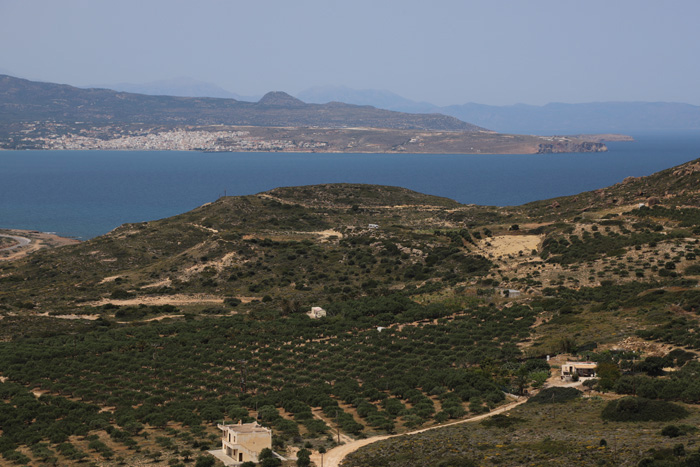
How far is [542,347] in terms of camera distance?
4688cm

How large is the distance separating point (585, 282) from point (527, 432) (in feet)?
112

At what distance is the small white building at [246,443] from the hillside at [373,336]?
179 cm

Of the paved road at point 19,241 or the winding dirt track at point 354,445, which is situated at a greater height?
the winding dirt track at point 354,445

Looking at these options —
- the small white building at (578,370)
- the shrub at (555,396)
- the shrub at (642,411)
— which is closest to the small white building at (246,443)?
the shrub at (555,396)

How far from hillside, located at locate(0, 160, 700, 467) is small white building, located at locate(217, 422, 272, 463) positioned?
1791 mm

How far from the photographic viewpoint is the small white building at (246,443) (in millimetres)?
31000

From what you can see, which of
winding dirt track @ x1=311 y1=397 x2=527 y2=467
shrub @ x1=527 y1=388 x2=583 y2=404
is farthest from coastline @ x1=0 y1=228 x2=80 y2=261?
shrub @ x1=527 y1=388 x2=583 y2=404

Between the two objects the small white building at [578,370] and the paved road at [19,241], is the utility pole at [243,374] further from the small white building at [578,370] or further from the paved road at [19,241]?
the paved road at [19,241]

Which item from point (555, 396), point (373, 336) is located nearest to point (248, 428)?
point (555, 396)

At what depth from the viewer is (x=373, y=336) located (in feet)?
178

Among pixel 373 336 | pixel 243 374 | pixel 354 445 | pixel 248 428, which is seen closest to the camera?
pixel 248 428

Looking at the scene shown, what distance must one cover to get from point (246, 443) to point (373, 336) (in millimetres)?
23981

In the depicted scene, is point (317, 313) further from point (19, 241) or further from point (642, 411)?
point (19, 241)

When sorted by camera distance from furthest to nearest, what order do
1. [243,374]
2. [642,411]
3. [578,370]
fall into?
[243,374]
[578,370]
[642,411]
